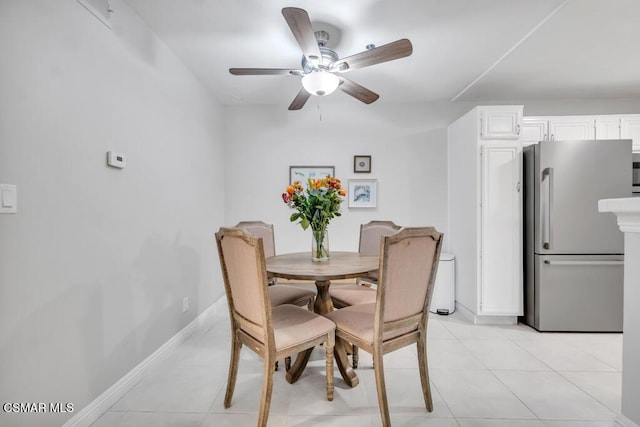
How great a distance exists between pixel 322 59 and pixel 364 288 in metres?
1.73

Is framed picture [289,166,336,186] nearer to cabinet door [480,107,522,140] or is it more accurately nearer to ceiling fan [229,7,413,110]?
ceiling fan [229,7,413,110]

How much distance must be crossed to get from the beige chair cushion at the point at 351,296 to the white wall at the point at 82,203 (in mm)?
1366

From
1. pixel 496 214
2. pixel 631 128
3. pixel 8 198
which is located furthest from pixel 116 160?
pixel 631 128

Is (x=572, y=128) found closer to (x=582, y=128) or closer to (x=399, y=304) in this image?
(x=582, y=128)

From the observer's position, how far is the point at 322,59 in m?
1.84

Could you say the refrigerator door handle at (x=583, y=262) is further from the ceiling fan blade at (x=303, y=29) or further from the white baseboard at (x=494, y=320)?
the ceiling fan blade at (x=303, y=29)

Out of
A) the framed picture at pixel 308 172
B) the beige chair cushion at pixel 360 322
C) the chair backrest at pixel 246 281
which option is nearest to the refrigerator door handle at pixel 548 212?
the beige chair cushion at pixel 360 322

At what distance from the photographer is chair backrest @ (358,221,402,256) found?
2.69m

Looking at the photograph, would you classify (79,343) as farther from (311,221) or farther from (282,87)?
(282,87)

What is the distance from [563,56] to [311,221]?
271 centimetres

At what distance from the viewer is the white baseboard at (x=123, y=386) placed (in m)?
1.43

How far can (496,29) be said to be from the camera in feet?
6.89

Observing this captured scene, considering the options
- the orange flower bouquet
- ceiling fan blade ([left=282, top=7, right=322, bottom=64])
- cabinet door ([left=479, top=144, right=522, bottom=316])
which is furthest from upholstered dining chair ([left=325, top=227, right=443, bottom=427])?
cabinet door ([left=479, top=144, right=522, bottom=316])

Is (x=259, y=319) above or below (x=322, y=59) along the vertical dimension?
below
